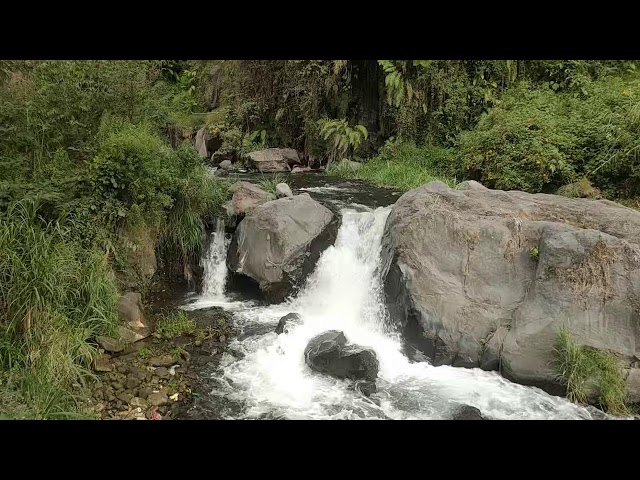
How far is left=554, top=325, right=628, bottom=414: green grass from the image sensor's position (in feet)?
18.2

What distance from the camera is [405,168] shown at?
1361cm

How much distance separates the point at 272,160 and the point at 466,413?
12051 millimetres

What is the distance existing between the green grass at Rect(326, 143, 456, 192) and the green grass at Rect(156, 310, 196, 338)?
688 centimetres

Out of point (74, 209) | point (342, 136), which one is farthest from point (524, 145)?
point (74, 209)

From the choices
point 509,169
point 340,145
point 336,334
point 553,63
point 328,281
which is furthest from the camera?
point 340,145

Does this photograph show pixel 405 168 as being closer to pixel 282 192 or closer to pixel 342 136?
pixel 342 136

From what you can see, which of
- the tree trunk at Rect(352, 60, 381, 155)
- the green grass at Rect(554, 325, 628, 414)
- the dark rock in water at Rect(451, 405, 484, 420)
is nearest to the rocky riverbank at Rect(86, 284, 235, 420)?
the dark rock in water at Rect(451, 405, 484, 420)

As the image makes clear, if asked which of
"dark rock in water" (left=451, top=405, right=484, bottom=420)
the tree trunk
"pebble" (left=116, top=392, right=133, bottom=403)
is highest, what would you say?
the tree trunk

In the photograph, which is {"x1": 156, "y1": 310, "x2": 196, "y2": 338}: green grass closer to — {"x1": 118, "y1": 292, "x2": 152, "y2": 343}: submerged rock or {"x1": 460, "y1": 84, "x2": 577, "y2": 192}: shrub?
{"x1": 118, "y1": 292, "x2": 152, "y2": 343}: submerged rock

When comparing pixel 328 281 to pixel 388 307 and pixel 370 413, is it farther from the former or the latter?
pixel 370 413

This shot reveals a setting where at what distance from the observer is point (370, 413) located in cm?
557

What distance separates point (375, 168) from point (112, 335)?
9.93 metres
